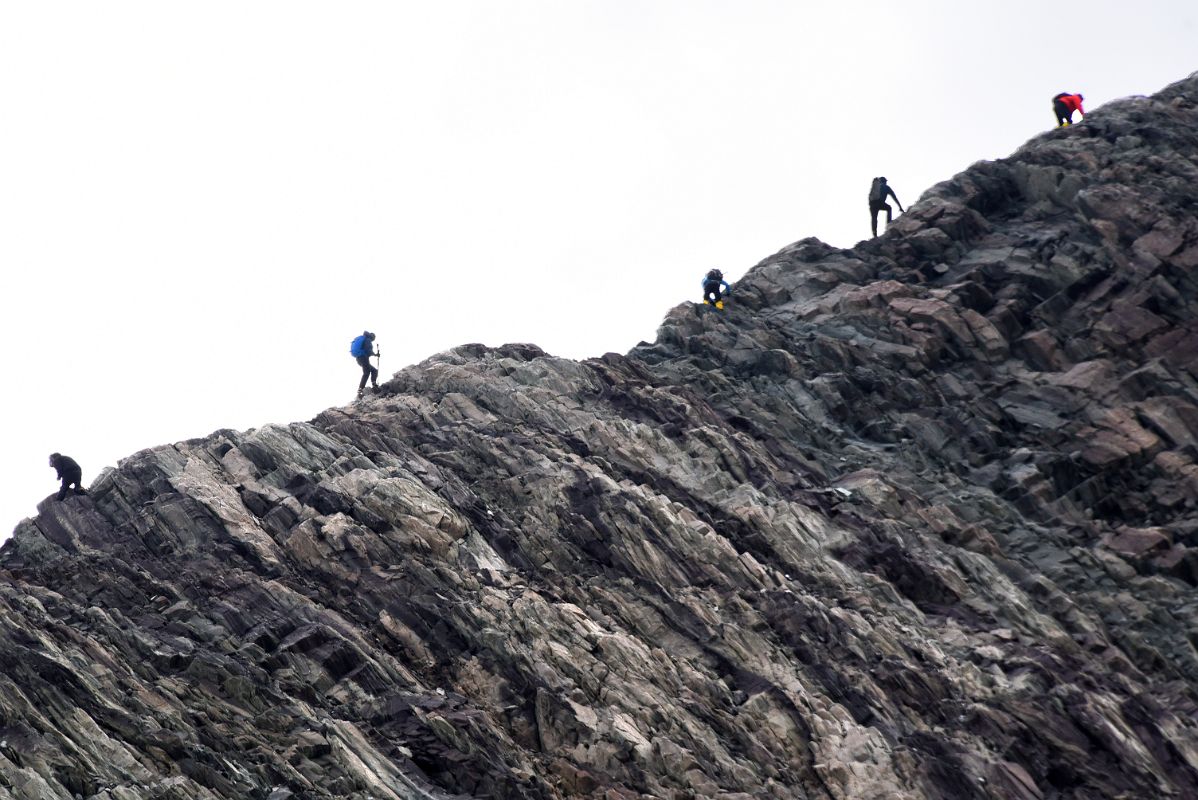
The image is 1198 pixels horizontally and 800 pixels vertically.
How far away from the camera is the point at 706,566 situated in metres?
38.8

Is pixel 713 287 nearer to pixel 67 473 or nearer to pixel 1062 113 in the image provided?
pixel 1062 113

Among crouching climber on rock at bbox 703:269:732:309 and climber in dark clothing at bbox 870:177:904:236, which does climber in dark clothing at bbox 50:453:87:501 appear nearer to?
crouching climber on rock at bbox 703:269:732:309

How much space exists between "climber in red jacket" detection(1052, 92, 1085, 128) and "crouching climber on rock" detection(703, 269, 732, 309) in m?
17.4

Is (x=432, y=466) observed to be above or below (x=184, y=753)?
above

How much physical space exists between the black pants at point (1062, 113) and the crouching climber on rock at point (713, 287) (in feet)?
57.0

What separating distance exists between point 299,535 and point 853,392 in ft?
65.7

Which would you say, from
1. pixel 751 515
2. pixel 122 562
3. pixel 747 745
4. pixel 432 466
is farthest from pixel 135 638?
pixel 751 515

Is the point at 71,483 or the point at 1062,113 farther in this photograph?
the point at 1062,113

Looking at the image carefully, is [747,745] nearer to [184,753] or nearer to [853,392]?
[184,753]

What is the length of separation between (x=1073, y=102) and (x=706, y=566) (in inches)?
1256

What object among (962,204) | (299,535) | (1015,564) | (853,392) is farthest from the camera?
(962,204)

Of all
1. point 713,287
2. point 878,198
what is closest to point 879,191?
point 878,198

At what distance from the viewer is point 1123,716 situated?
3562 centimetres

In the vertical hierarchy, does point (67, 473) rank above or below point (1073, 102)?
below
